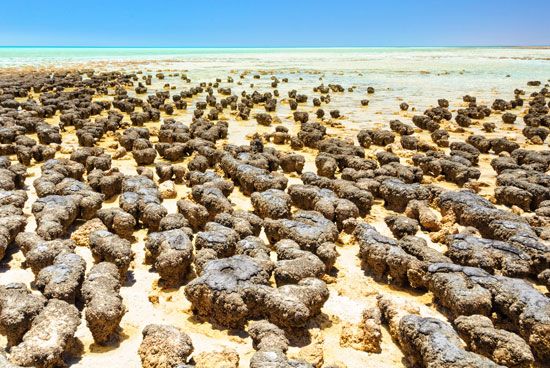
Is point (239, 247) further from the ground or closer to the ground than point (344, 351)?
further from the ground

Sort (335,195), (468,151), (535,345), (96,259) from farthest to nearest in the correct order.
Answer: (468,151), (335,195), (96,259), (535,345)

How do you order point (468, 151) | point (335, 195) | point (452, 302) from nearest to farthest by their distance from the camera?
point (452, 302)
point (335, 195)
point (468, 151)

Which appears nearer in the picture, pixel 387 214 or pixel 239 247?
pixel 239 247

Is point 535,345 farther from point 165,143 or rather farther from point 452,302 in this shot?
point 165,143

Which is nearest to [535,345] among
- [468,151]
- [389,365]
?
[389,365]

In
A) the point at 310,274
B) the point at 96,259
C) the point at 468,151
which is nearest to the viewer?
the point at 310,274

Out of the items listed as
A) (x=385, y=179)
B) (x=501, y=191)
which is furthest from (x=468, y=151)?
(x=385, y=179)

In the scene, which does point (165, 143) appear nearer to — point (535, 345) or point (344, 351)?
point (344, 351)

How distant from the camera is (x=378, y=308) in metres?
5.43

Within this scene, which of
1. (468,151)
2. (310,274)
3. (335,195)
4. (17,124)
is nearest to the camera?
(310,274)

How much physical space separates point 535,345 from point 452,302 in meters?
0.95

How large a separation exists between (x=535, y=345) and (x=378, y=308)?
1665 mm

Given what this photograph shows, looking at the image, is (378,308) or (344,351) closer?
(344,351)

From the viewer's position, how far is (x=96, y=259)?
641cm
